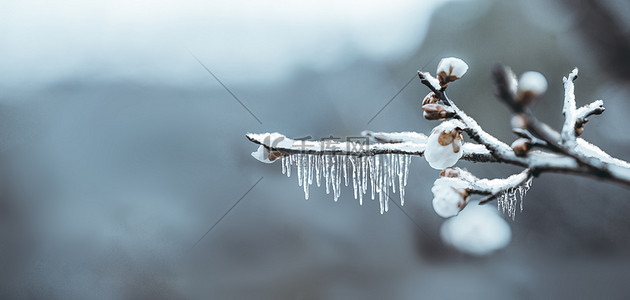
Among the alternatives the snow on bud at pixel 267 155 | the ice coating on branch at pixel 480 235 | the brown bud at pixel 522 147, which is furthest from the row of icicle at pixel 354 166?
the ice coating on branch at pixel 480 235

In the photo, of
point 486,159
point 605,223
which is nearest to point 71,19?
point 486,159

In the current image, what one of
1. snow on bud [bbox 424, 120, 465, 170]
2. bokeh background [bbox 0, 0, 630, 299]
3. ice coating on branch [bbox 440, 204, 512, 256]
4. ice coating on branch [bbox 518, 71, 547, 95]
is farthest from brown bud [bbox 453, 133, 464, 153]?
ice coating on branch [bbox 440, 204, 512, 256]

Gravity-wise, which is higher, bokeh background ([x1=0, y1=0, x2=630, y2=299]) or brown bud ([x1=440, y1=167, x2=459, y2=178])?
bokeh background ([x1=0, y1=0, x2=630, y2=299])

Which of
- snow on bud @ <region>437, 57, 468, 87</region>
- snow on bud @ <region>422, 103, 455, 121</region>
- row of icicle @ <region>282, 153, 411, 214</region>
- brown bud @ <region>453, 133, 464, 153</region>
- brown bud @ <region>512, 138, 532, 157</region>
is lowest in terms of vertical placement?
brown bud @ <region>512, 138, 532, 157</region>

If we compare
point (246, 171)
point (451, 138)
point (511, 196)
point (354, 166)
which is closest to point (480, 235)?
point (246, 171)

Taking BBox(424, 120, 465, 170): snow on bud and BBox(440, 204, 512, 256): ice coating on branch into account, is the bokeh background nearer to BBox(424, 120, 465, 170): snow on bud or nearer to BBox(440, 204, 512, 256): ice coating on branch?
BBox(440, 204, 512, 256): ice coating on branch
